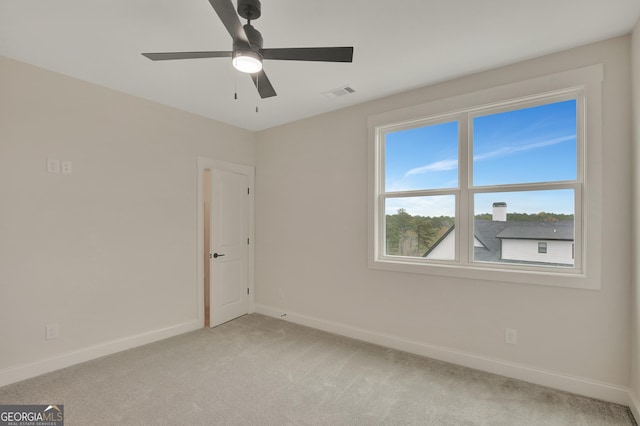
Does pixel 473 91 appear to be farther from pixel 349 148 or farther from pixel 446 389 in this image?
pixel 446 389

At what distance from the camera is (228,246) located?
425cm

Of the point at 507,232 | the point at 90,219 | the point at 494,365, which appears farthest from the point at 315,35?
the point at 494,365

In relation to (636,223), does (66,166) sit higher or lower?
higher

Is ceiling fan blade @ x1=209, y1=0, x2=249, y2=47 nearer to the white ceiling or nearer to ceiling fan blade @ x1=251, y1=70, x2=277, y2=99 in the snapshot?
ceiling fan blade @ x1=251, y1=70, x2=277, y2=99

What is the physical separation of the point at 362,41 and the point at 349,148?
4.74 ft

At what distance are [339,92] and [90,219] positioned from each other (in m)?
2.86

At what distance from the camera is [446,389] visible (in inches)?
97.2

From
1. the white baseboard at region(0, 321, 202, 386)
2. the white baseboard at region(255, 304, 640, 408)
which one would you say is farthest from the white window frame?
the white baseboard at region(0, 321, 202, 386)

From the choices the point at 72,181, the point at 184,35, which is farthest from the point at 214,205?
the point at 184,35

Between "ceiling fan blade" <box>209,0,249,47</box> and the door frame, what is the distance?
2546mm

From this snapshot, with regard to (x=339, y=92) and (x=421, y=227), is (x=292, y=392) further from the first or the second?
(x=339, y=92)

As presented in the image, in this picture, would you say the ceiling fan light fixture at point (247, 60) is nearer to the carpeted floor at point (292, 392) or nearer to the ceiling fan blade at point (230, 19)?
the ceiling fan blade at point (230, 19)

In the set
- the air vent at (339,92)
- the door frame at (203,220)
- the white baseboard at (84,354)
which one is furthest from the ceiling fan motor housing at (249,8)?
the white baseboard at (84,354)

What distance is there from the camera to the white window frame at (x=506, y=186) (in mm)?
2330
